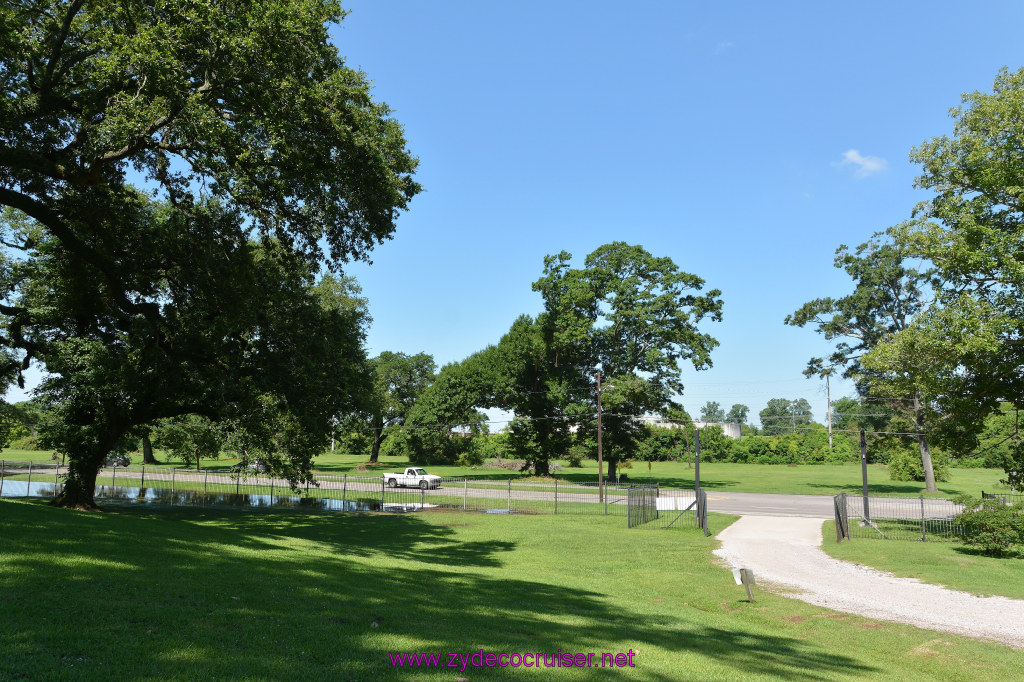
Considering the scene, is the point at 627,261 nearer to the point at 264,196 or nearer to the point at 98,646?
the point at 264,196

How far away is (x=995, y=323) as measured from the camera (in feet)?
61.3

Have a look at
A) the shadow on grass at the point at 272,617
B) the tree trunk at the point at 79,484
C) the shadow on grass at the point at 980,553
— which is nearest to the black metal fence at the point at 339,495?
the tree trunk at the point at 79,484

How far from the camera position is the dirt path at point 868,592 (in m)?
11.0

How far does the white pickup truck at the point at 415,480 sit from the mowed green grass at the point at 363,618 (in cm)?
2573

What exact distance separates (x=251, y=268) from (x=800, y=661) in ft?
51.9

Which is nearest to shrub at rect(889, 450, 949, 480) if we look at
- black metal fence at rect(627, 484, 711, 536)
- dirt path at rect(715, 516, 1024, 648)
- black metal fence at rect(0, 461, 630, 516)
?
black metal fence at rect(0, 461, 630, 516)

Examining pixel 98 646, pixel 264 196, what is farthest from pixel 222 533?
pixel 98 646

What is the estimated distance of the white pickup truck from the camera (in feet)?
134

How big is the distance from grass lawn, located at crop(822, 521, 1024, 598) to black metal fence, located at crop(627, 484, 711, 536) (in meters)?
4.29

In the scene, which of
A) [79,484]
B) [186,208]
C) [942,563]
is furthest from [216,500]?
[942,563]

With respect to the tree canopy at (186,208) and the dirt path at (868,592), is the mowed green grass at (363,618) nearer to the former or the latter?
the dirt path at (868,592)

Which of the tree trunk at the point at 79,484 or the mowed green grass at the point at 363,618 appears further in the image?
the tree trunk at the point at 79,484

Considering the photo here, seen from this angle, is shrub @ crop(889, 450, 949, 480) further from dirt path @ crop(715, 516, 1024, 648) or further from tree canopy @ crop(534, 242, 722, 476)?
dirt path @ crop(715, 516, 1024, 648)

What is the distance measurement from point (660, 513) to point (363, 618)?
23.4 metres
